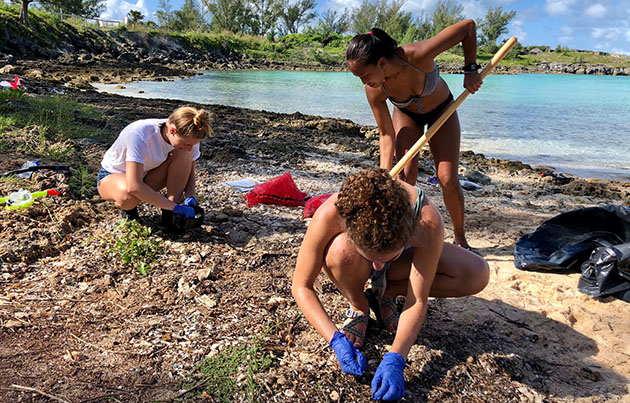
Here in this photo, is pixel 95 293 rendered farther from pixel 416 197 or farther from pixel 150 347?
pixel 416 197

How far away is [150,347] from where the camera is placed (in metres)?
2.09

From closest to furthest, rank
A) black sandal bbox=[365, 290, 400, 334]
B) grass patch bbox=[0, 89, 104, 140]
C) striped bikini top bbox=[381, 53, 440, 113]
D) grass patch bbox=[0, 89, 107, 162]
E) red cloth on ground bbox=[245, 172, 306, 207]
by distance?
1. black sandal bbox=[365, 290, 400, 334]
2. striped bikini top bbox=[381, 53, 440, 113]
3. red cloth on ground bbox=[245, 172, 306, 207]
4. grass patch bbox=[0, 89, 107, 162]
5. grass patch bbox=[0, 89, 104, 140]

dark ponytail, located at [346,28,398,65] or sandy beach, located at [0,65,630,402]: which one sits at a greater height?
dark ponytail, located at [346,28,398,65]

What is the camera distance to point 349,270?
201cm

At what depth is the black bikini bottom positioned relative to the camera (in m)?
3.14

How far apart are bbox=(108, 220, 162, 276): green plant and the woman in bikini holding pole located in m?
1.71

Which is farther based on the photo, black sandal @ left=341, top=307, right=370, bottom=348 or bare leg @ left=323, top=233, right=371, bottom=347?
black sandal @ left=341, top=307, right=370, bottom=348

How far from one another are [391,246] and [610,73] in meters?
62.4

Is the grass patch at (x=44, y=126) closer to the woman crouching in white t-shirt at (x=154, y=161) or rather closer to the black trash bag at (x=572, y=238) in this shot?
the woman crouching in white t-shirt at (x=154, y=161)

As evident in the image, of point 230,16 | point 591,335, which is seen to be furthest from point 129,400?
point 230,16

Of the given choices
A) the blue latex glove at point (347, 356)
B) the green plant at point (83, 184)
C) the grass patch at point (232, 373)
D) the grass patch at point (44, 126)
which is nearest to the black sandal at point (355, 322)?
the blue latex glove at point (347, 356)

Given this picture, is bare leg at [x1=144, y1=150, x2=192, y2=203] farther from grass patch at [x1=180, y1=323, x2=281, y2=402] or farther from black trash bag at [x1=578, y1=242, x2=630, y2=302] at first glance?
black trash bag at [x1=578, y1=242, x2=630, y2=302]

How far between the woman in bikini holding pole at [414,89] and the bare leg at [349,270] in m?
1.21

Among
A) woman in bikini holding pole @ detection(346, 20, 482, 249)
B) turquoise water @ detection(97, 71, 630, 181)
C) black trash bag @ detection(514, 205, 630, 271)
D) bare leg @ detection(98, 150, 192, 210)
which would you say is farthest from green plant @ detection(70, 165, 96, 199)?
turquoise water @ detection(97, 71, 630, 181)
